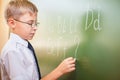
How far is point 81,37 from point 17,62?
1.37 feet

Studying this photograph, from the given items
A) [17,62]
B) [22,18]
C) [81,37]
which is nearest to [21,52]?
[17,62]

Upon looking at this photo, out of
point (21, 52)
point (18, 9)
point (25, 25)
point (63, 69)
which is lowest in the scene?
point (63, 69)

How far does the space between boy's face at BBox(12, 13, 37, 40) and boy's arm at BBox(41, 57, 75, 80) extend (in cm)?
29

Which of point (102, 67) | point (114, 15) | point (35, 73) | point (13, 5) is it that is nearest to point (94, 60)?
point (102, 67)

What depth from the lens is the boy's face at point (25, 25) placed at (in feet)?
4.93

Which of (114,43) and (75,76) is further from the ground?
(114,43)

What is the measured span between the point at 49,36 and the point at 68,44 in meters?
0.20

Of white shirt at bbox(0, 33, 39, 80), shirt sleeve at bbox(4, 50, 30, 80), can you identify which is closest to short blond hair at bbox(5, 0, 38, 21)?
white shirt at bbox(0, 33, 39, 80)

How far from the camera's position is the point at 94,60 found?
1363 mm

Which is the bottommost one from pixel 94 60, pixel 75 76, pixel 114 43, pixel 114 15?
pixel 75 76

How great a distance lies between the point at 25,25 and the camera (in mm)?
1505

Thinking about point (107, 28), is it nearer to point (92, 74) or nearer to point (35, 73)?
point (92, 74)

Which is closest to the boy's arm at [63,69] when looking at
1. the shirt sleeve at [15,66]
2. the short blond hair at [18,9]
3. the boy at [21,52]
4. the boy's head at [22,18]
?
the boy at [21,52]

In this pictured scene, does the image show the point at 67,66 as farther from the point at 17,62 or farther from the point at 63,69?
the point at 17,62
